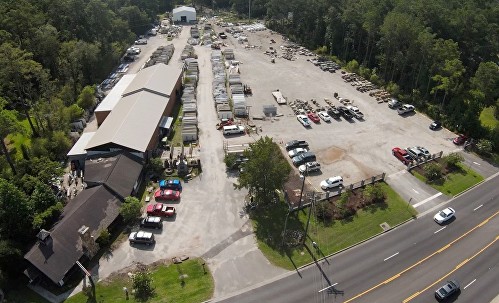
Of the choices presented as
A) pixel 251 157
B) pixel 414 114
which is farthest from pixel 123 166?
pixel 414 114

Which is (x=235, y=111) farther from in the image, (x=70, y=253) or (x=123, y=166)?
(x=70, y=253)

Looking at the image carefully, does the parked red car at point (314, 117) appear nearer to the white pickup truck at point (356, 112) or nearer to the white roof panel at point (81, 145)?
the white pickup truck at point (356, 112)

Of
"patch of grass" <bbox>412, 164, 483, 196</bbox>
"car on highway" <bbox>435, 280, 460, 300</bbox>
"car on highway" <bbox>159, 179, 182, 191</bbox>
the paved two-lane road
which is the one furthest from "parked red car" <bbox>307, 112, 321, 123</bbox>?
"car on highway" <bbox>435, 280, 460, 300</bbox>

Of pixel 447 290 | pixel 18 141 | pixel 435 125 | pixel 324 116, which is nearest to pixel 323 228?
pixel 447 290

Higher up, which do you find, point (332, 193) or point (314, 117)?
point (314, 117)

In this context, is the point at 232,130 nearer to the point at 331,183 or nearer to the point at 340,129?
the point at 340,129
